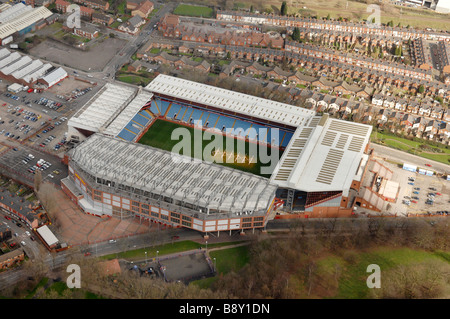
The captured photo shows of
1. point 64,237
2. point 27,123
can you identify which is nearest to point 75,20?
point 27,123

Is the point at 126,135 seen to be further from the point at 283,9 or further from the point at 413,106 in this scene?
the point at 283,9

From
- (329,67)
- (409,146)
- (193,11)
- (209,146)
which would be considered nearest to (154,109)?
(209,146)

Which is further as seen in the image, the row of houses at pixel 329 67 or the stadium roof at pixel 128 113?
the row of houses at pixel 329 67

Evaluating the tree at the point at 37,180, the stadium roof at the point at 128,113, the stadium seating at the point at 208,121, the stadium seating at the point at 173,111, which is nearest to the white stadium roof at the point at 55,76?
the stadium roof at the point at 128,113

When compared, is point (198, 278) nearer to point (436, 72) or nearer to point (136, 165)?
point (136, 165)

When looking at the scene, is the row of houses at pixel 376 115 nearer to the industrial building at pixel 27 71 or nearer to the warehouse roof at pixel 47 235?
the industrial building at pixel 27 71

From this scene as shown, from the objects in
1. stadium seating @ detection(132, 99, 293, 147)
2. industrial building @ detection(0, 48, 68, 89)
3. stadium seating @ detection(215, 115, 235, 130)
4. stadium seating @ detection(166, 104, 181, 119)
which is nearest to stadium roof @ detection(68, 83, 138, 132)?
stadium seating @ detection(132, 99, 293, 147)
